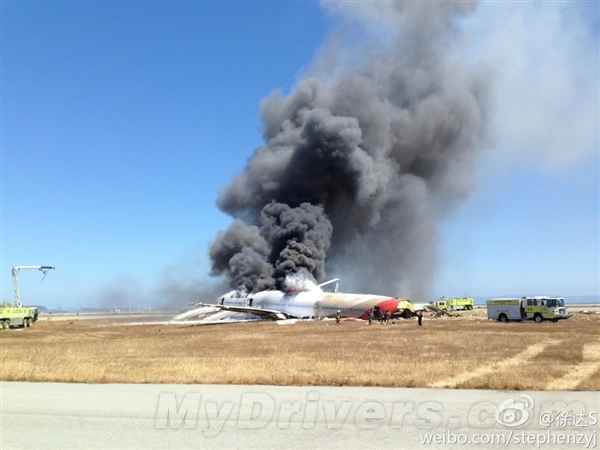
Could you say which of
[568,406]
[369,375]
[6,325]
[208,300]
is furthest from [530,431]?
[208,300]

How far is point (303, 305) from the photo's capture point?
5119cm

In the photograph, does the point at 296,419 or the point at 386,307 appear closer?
the point at 296,419

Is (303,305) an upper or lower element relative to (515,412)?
upper

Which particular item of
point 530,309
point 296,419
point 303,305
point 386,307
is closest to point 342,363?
point 296,419

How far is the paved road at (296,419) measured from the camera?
8.16 meters

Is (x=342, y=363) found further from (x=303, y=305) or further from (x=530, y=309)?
(x=303, y=305)

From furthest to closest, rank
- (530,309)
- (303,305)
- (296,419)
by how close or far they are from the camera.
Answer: (303,305)
(530,309)
(296,419)

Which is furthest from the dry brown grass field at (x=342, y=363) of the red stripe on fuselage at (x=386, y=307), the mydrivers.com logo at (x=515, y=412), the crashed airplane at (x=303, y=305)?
the crashed airplane at (x=303, y=305)

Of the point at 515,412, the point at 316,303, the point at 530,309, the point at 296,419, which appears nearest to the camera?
the point at 296,419

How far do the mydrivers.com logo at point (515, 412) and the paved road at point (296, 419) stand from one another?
17 mm

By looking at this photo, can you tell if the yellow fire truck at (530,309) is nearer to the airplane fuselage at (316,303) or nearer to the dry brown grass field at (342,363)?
the airplane fuselage at (316,303)

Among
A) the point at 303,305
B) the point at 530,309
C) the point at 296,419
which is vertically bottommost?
the point at 296,419

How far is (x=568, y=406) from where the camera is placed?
10109 millimetres

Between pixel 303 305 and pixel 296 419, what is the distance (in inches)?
1648
